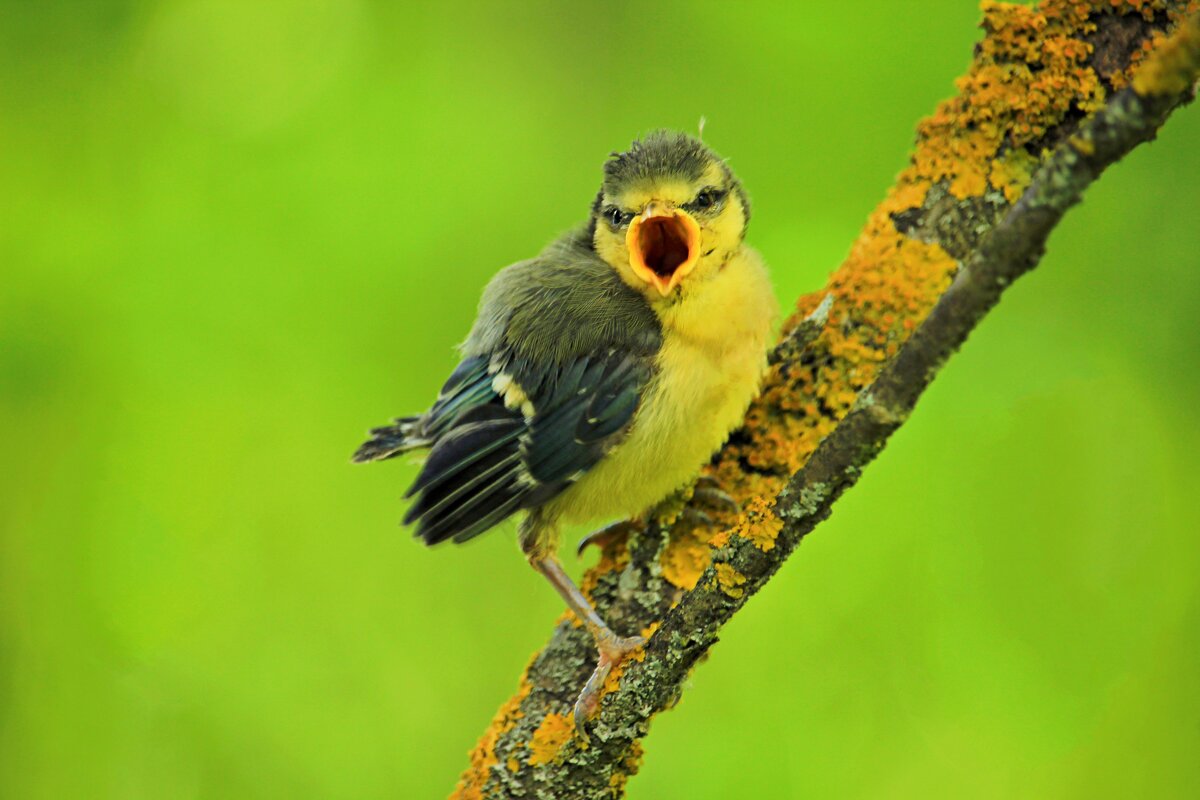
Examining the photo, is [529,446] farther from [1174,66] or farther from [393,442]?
[1174,66]

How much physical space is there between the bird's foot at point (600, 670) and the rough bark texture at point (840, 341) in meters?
0.02

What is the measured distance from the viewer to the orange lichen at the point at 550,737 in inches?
91.0

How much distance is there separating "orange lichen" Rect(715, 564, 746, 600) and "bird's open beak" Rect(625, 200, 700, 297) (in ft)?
3.08

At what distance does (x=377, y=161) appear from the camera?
423cm

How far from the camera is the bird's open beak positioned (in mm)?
2701

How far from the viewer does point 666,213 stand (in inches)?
110

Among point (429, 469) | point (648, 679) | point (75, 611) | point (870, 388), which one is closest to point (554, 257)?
point (429, 469)

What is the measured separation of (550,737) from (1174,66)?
5.41 ft

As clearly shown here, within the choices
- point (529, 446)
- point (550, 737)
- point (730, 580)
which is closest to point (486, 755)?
point (550, 737)

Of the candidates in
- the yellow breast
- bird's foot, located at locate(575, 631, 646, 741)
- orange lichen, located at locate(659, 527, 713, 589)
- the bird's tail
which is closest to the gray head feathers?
the yellow breast

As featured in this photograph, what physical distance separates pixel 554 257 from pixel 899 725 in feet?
6.21

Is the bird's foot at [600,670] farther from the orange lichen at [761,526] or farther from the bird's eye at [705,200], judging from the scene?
the bird's eye at [705,200]

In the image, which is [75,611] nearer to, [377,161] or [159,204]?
[159,204]

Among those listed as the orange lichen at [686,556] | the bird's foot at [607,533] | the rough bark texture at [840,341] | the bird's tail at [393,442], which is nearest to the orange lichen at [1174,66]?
the rough bark texture at [840,341]
